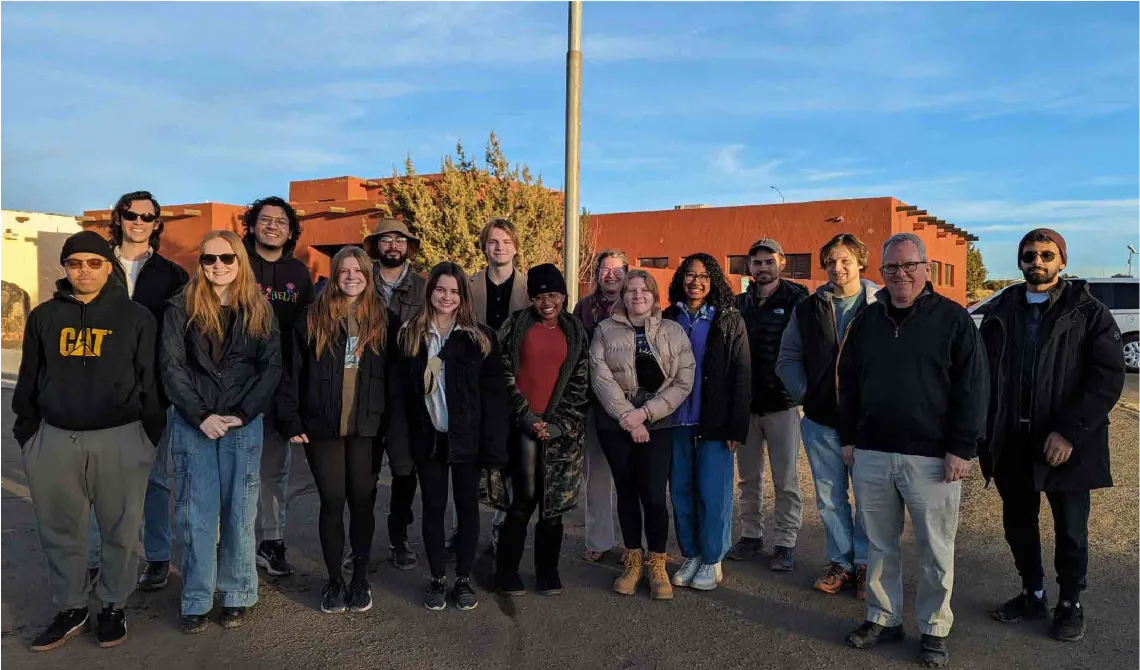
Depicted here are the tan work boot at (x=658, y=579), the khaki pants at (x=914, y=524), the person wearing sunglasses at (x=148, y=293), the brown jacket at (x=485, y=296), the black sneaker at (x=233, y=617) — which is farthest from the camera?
the brown jacket at (x=485, y=296)

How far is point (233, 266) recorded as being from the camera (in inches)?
160

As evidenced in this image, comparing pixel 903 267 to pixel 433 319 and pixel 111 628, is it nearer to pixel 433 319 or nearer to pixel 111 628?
pixel 433 319

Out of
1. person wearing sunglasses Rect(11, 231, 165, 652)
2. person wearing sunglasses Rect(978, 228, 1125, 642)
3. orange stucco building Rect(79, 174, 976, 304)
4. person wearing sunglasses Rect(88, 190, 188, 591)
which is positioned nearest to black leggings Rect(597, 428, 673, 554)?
person wearing sunglasses Rect(978, 228, 1125, 642)

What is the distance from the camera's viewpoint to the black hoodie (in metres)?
3.72

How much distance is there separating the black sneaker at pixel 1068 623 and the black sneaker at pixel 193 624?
4.18m

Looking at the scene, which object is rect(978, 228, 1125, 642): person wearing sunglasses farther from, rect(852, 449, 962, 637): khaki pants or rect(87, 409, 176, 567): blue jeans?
rect(87, 409, 176, 567): blue jeans

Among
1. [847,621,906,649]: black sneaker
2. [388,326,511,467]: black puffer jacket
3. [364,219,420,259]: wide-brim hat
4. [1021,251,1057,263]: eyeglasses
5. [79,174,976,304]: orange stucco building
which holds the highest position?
[79,174,976,304]: orange stucco building

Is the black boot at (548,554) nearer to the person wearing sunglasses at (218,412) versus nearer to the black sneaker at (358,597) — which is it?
the black sneaker at (358,597)

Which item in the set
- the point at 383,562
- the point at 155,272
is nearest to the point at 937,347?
the point at 383,562

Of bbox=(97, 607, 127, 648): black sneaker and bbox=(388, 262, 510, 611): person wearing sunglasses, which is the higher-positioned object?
bbox=(388, 262, 510, 611): person wearing sunglasses

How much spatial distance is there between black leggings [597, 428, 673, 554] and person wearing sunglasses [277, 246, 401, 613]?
1187 mm

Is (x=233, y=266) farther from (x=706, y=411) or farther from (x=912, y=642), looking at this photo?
(x=912, y=642)

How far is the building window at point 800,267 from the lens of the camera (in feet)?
83.0

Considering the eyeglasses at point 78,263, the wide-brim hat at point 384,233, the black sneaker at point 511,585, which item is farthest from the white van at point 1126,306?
the eyeglasses at point 78,263
